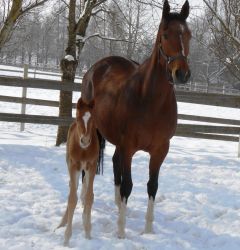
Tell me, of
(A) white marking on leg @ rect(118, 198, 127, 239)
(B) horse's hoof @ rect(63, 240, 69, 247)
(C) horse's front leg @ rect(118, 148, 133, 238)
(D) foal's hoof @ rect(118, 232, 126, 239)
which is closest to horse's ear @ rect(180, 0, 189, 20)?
(C) horse's front leg @ rect(118, 148, 133, 238)

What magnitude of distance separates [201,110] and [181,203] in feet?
53.5

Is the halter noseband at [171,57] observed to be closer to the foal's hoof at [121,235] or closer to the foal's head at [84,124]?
the foal's head at [84,124]

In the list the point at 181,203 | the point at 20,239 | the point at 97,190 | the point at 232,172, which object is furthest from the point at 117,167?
the point at 232,172

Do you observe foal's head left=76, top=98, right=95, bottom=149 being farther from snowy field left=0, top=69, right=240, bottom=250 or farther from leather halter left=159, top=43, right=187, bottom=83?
snowy field left=0, top=69, right=240, bottom=250

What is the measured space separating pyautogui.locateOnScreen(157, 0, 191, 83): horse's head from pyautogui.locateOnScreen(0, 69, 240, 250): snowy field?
155cm

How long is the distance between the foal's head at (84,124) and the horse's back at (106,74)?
1095mm

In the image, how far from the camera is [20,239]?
3.38 m

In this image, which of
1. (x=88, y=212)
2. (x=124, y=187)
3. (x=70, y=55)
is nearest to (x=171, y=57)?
(x=124, y=187)

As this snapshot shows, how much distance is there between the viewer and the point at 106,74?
491 cm

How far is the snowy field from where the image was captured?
3506 millimetres

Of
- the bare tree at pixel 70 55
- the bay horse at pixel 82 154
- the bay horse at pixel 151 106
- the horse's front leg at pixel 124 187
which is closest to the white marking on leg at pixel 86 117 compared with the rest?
the bay horse at pixel 82 154

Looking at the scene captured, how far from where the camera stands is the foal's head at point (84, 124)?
10.8 ft

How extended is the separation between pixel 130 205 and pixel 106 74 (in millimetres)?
1672

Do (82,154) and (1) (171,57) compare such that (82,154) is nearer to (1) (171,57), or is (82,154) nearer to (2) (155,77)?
(2) (155,77)
